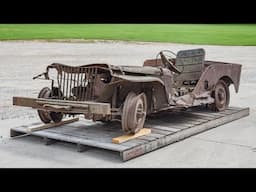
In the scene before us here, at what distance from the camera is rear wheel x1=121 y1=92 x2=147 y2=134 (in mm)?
5602

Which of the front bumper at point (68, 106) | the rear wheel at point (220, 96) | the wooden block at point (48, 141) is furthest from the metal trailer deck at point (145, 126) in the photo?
the front bumper at point (68, 106)

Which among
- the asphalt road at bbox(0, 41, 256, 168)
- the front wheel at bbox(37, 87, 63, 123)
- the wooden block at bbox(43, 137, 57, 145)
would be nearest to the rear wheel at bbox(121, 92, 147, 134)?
the asphalt road at bbox(0, 41, 256, 168)

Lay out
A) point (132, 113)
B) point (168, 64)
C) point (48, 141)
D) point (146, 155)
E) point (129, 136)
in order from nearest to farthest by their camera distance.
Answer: point (146, 155), point (132, 113), point (129, 136), point (48, 141), point (168, 64)

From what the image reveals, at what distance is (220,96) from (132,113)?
2273mm

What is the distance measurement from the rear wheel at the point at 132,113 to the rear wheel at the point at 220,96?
185cm

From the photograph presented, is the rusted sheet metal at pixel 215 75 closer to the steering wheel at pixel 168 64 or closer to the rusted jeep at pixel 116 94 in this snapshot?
the rusted jeep at pixel 116 94

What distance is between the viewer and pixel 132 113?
5613 millimetres

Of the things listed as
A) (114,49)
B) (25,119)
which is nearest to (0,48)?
(114,49)

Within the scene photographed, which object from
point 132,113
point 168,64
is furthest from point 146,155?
point 168,64

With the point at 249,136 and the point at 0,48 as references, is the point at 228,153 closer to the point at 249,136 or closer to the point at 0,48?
the point at 249,136

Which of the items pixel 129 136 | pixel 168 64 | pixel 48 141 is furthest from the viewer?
pixel 168 64

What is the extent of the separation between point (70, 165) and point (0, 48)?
1688 cm

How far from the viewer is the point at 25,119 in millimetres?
7258

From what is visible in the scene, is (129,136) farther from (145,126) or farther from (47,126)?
(47,126)
